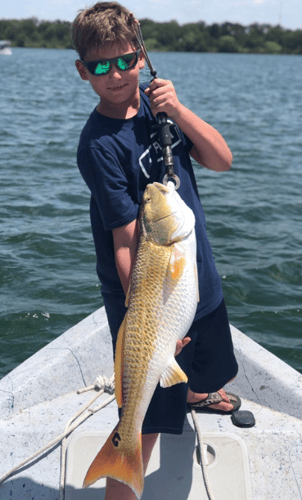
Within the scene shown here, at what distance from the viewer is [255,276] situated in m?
7.92

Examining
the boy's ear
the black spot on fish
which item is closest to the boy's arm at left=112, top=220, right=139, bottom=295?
the black spot on fish

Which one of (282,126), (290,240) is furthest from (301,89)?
(290,240)

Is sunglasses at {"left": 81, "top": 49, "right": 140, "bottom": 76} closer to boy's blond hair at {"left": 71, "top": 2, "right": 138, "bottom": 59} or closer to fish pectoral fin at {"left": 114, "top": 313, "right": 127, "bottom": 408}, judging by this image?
boy's blond hair at {"left": 71, "top": 2, "right": 138, "bottom": 59}

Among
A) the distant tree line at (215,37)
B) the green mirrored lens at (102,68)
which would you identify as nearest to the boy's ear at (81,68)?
the green mirrored lens at (102,68)

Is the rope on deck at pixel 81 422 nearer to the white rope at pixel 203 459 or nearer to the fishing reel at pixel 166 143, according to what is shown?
the white rope at pixel 203 459

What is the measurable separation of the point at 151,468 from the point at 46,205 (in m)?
7.86

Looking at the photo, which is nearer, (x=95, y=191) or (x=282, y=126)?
(x=95, y=191)

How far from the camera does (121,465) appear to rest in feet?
8.11

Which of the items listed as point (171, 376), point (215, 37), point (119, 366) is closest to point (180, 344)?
point (171, 376)

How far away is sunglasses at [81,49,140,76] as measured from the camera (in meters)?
2.50

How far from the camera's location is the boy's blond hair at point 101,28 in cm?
246

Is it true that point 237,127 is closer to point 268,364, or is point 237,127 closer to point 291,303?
point 291,303

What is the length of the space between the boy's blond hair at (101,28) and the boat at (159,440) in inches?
92.1

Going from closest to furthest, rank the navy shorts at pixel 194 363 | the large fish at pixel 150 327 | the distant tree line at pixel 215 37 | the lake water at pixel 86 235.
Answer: the large fish at pixel 150 327 → the navy shorts at pixel 194 363 → the lake water at pixel 86 235 → the distant tree line at pixel 215 37
